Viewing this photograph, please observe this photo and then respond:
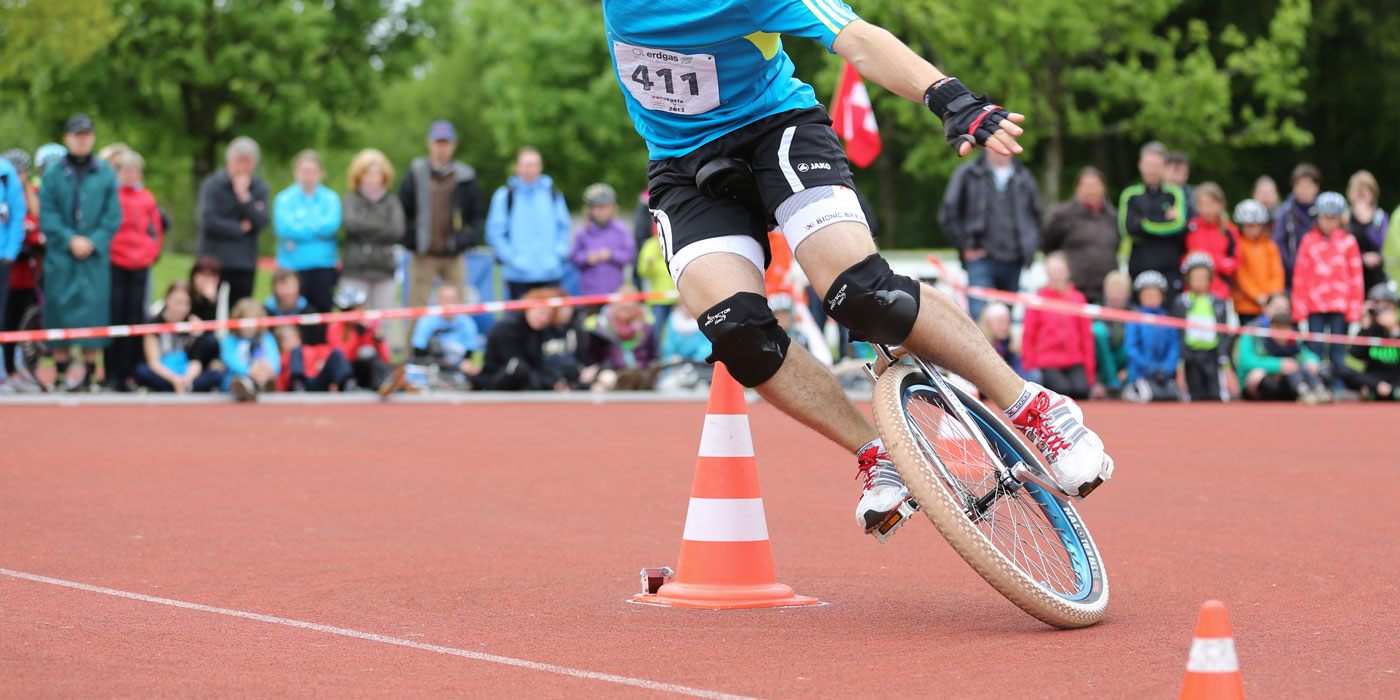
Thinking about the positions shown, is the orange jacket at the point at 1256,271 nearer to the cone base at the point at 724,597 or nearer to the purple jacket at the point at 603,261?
the purple jacket at the point at 603,261

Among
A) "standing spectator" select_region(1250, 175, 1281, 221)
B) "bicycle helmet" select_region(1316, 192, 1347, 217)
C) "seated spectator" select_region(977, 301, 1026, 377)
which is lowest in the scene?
"seated spectator" select_region(977, 301, 1026, 377)

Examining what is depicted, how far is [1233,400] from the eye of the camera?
1661cm

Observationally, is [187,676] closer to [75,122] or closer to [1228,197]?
[75,122]

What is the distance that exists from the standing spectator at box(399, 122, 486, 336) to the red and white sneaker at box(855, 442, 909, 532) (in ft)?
38.0

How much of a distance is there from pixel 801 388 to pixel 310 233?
36.8 ft

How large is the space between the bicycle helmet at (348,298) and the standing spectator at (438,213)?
717mm

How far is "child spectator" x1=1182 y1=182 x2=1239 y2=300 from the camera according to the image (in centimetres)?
1666

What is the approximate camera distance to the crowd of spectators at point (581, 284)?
50.2 feet

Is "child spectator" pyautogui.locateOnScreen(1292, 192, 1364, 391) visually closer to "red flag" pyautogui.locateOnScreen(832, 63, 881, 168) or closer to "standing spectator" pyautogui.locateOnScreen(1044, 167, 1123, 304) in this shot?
"standing spectator" pyautogui.locateOnScreen(1044, 167, 1123, 304)

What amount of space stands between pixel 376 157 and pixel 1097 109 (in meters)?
23.4

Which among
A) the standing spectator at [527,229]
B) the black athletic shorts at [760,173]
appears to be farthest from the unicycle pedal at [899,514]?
the standing spectator at [527,229]

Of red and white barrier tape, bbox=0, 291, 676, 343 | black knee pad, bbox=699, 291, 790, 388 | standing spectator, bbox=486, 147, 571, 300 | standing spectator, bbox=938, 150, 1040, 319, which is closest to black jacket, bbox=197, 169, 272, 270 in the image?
red and white barrier tape, bbox=0, 291, 676, 343

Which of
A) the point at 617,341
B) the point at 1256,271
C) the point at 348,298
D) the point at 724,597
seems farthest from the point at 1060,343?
the point at 724,597

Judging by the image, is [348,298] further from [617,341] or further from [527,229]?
[617,341]
